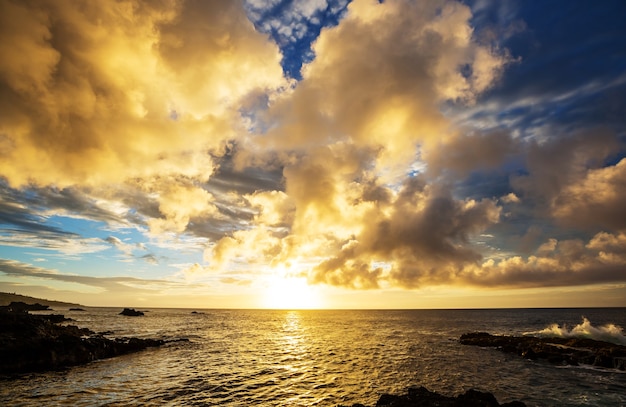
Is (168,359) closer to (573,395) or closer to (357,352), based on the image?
(357,352)

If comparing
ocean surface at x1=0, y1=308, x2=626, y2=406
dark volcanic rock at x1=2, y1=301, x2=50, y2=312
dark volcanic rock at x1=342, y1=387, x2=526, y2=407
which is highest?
dark volcanic rock at x1=342, y1=387, x2=526, y2=407

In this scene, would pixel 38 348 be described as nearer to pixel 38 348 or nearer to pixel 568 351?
pixel 38 348

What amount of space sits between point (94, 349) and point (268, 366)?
992 inches

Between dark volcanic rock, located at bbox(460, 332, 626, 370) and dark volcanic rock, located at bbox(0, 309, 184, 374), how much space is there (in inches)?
2510

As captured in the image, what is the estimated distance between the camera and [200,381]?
31.9m

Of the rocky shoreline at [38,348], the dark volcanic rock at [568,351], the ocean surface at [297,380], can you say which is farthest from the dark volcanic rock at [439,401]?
the rocky shoreline at [38,348]

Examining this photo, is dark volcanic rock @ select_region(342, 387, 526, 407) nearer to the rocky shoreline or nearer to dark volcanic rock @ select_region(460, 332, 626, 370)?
dark volcanic rock @ select_region(460, 332, 626, 370)

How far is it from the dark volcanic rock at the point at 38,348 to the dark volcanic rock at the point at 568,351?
63760mm

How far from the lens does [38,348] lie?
3716 centimetres

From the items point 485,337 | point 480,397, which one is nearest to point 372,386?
point 480,397

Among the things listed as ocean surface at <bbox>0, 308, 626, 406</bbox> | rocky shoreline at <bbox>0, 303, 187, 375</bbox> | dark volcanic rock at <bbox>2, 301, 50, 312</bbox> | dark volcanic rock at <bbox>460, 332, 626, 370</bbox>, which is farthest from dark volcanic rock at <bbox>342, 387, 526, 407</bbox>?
dark volcanic rock at <bbox>2, 301, 50, 312</bbox>

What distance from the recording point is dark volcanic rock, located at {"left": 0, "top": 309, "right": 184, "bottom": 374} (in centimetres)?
3466

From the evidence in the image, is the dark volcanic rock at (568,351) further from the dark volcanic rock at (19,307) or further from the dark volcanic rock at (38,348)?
the dark volcanic rock at (19,307)

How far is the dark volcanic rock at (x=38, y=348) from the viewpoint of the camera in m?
34.7
